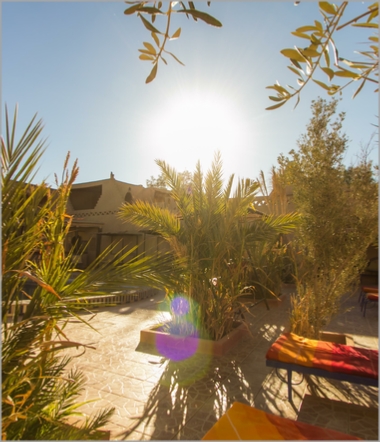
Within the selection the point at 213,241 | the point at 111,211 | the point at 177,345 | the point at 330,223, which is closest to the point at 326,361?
the point at 330,223

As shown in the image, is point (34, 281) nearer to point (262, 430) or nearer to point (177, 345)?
point (262, 430)

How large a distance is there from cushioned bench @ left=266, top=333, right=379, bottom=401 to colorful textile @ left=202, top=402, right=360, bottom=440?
3.48ft

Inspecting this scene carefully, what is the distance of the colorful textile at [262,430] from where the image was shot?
6.93 ft

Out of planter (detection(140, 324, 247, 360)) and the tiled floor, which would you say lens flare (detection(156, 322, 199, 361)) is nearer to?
planter (detection(140, 324, 247, 360))

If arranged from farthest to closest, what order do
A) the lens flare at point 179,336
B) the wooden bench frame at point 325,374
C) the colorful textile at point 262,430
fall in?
the lens flare at point 179,336 → the wooden bench frame at point 325,374 → the colorful textile at point 262,430

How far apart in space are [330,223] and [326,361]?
1881mm

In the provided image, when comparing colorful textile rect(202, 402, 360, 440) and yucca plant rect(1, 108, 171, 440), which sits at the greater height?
yucca plant rect(1, 108, 171, 440)

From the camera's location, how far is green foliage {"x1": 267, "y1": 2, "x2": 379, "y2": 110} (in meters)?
1.55

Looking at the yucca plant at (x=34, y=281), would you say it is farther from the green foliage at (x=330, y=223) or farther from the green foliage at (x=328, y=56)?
the green foliage at (x=330, y=223)

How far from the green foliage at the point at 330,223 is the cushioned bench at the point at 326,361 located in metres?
1.04

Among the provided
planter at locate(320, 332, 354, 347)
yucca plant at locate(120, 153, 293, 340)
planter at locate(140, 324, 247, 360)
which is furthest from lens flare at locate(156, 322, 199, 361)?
planter at locate(320, 332, 354, 347)

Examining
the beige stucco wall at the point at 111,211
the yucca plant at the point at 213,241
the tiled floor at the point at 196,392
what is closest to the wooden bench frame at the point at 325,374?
the tiled floor at the point at 196,392

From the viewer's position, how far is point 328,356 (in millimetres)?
3494

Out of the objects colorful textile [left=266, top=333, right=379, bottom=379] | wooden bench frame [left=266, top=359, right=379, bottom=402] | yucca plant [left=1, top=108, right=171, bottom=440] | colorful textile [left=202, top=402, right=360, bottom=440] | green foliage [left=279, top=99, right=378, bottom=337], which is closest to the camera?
yucca plant [left=1, top=108, right=171, bottom=440]
